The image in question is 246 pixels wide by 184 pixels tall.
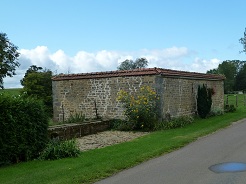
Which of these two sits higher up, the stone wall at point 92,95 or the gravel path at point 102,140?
the stone wall at point 92,95

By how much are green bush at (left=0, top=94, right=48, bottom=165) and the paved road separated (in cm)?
390

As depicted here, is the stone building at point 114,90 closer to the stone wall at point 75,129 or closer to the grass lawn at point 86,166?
the stone wall at point 75,129

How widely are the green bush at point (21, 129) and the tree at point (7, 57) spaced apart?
29282 millimetres

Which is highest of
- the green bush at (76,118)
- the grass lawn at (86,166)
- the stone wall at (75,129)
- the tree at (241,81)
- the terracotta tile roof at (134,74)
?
the tree at (241,81)

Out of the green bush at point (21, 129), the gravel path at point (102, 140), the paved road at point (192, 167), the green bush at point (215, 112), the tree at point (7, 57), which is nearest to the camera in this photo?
the paved road at point (192, 167)

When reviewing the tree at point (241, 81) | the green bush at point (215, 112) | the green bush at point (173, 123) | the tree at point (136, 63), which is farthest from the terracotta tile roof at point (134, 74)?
the tree at point (241, 81)

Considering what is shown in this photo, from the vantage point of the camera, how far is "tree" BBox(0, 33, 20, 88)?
39.2 m

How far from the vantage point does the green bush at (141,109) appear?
18.3 metres

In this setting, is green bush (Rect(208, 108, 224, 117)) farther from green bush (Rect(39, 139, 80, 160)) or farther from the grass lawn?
green bush (Rect(39, 139, 80, 160))

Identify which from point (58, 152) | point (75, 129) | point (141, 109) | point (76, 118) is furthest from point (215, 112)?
point (58, 152)

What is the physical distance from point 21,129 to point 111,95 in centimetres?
1016

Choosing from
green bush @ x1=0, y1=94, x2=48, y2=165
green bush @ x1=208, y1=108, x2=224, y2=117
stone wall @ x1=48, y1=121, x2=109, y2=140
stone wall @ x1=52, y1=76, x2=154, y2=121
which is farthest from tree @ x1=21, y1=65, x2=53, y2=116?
green bush @ x1=0, y1=94, x2=48, y2=165

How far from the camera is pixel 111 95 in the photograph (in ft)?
66.9

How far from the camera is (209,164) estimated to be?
8820 millimetres
